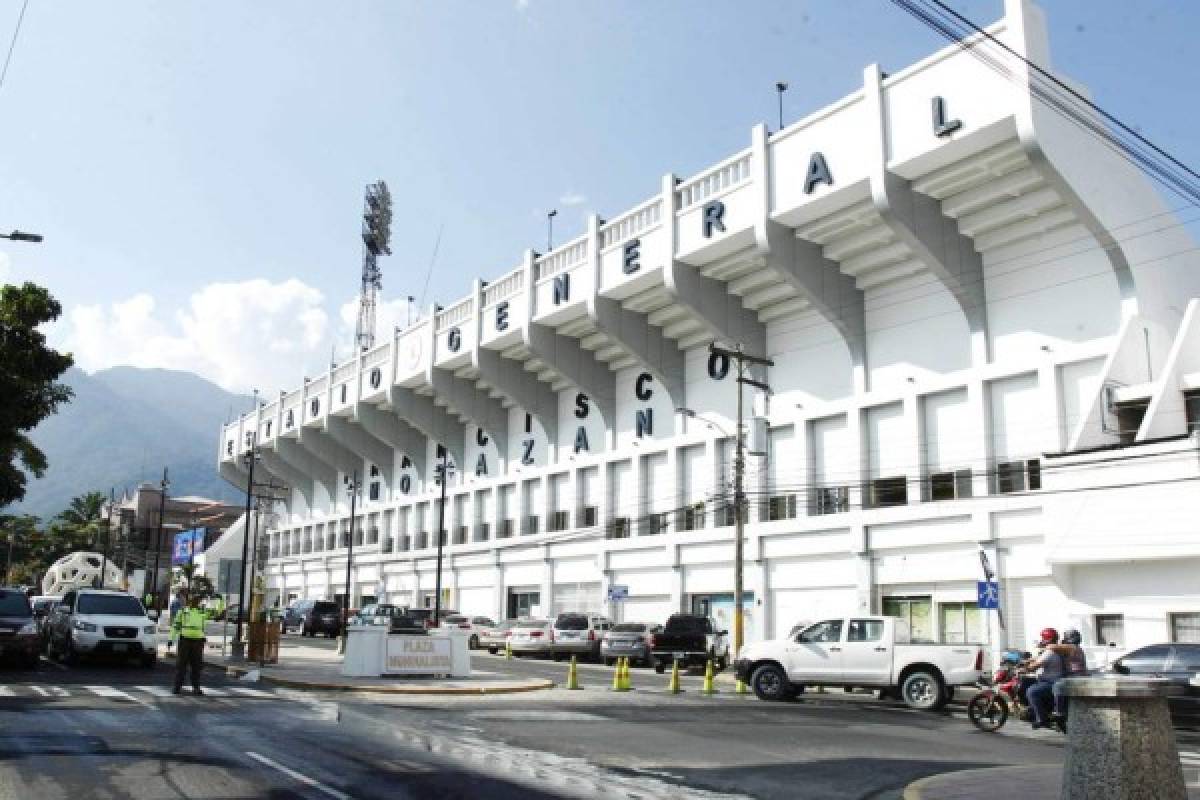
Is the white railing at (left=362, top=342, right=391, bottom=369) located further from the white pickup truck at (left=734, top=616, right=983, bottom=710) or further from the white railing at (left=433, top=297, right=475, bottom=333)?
the white pickup truck at (left=734, top=616, right=983, bottom=710)

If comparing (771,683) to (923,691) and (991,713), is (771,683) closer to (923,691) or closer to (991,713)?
(923,691)

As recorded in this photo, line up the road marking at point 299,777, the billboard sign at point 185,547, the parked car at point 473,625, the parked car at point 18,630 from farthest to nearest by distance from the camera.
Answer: the billboard sign at point 185,547 < the parked car at point 473,625 < the parked car at point 18,630 < the road marking at point 299,777

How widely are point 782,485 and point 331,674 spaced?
19008 millimetres

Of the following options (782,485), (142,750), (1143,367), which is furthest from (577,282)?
(142,750)

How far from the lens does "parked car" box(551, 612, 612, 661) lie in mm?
36469

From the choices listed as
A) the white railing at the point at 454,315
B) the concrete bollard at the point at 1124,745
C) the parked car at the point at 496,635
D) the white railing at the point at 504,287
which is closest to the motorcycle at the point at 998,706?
the concrete bollard at the point at 1124,745

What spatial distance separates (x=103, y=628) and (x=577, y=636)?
55.2ft

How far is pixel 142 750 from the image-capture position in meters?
10.9

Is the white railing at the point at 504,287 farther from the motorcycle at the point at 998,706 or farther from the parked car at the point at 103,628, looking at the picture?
the motorcycle at the point at 998,706

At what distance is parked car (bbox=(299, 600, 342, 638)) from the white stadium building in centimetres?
807

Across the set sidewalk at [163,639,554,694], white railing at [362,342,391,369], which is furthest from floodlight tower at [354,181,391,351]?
sidewalk at [163,639,554,694]

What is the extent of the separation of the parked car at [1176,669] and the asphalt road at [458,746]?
2.36m

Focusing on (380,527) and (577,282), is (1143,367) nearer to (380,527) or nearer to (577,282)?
(577,282)

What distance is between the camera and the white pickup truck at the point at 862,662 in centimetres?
1966
